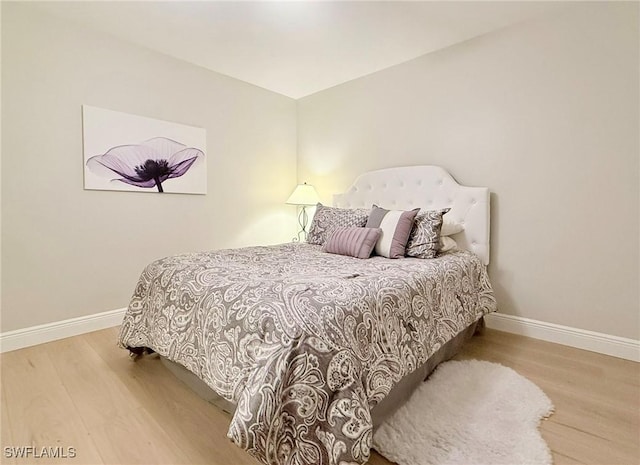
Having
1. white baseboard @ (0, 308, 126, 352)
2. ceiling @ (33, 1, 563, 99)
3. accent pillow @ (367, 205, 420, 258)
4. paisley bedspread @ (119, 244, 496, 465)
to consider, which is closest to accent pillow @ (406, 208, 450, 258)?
accent pillow @ (367, 205, 420, 258)

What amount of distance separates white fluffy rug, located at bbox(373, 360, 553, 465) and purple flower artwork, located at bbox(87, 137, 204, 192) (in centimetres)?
262

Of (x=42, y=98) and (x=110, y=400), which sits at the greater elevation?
(x=42, y=98)

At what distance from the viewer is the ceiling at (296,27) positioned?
7.15ft

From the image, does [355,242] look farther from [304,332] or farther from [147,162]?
[147,162]

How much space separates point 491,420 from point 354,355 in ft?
2.70

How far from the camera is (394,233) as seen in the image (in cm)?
224

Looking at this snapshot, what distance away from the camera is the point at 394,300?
140 cm

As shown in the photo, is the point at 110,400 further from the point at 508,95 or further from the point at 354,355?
the point at 508,95

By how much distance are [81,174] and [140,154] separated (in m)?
0.47

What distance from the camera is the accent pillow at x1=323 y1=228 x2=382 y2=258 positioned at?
2.21 metres

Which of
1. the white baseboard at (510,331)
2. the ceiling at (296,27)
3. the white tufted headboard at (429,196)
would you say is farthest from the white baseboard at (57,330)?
the white tufted headboard at (429,196)

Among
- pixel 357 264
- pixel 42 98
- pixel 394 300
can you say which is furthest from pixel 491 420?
pixel 42 98

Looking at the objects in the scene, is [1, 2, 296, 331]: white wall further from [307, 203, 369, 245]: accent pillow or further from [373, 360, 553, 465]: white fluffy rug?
[373, 360, 553, 465]: white fluffy rug

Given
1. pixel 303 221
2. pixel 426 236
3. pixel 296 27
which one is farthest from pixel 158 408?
pixel 303 221
